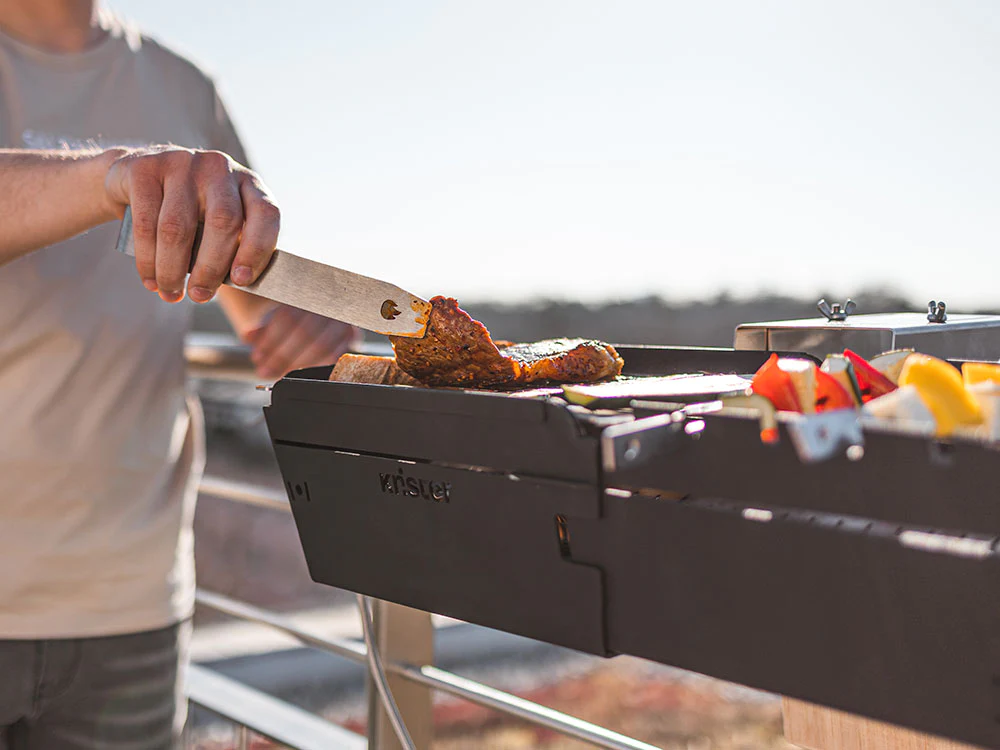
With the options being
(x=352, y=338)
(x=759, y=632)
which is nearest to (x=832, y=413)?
(x=759, y=632)

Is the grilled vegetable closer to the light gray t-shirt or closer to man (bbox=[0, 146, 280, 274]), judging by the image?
man (bbox=[0, 146, 280, 274])

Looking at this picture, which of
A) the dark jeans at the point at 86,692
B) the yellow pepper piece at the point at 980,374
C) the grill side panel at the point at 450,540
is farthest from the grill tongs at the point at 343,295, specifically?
the dark jeans at the point at 86,692

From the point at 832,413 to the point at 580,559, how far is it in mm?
197

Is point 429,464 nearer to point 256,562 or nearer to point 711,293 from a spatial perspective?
point 711,293

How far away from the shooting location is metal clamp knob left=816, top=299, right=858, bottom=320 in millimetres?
849

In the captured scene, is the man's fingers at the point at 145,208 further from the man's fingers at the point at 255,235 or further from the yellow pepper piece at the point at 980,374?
the yellow pepper piece at the point at 980,374

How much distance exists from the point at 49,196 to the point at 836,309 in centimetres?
80

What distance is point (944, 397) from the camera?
0.43m

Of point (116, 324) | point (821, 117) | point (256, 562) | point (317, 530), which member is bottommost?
point (256, 562)

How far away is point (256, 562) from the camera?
15781 millimetres

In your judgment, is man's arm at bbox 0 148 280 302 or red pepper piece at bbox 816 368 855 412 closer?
red pepper piece at bbox 816 368 855 412

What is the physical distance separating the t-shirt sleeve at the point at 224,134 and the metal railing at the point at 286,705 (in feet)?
1.52

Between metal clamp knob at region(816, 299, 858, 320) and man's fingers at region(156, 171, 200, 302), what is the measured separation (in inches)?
24.3

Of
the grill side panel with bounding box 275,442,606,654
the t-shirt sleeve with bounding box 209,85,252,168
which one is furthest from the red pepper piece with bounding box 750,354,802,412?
the t-shirt sleeve with bounding box 209,85,252,168
